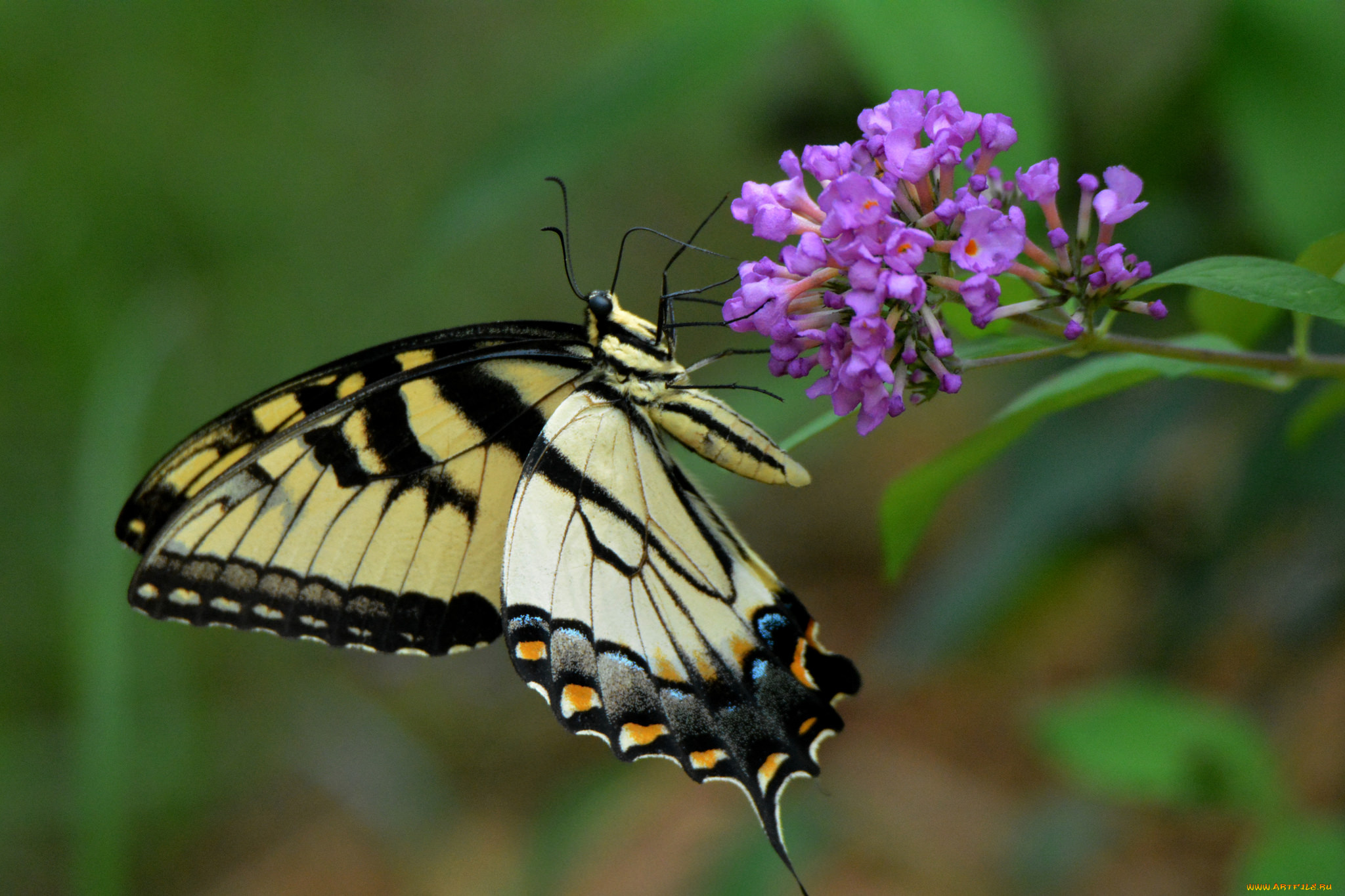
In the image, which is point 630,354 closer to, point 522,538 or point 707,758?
point 522,538

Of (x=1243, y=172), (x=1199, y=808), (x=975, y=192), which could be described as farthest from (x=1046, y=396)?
(x=1199, y=808)

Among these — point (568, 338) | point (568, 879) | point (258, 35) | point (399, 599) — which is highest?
point (258, 35)


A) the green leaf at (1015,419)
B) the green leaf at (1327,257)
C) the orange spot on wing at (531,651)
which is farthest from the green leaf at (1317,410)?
the orange spot on wing at (531,651)

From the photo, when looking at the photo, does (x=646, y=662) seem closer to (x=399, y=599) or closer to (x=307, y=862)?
(x=399, y=599)

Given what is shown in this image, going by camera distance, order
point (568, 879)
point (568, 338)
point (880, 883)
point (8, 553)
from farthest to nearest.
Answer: point (8, 553), point (568, 879), point (880, 883), point (568, 338)

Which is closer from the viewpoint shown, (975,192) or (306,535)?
(975,192)

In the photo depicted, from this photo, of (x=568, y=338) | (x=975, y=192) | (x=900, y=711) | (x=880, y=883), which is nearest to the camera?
(x=975, y=192)

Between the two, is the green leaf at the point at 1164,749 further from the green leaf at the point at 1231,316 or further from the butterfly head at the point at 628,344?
the butterfly head at the point at 628,344

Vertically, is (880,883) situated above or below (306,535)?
below
